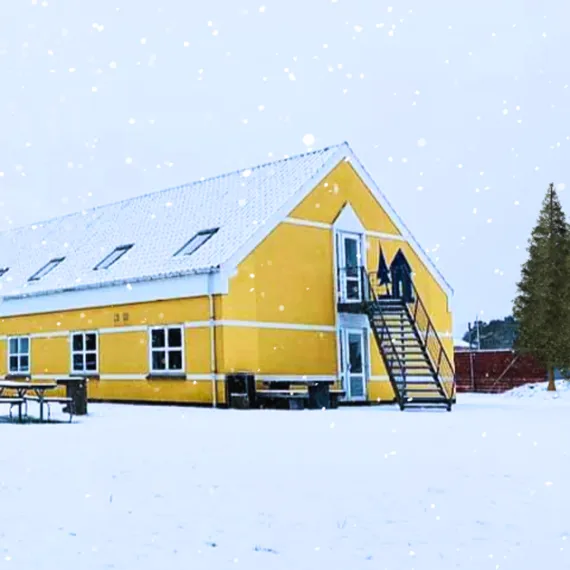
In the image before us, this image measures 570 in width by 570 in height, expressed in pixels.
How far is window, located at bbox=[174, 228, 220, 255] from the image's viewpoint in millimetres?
24683

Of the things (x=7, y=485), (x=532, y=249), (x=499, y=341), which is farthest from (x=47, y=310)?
(x=499, y=341)

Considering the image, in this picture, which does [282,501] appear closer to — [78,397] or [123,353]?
[78,397]

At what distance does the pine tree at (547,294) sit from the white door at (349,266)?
17.6 meters

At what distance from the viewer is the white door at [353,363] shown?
84.6ft

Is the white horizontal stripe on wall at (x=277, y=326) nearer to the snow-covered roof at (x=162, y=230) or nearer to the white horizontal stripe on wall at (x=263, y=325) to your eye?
the white horizontal stripe on wall at (x=263, y=325)

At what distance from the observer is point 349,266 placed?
26984 millimetres

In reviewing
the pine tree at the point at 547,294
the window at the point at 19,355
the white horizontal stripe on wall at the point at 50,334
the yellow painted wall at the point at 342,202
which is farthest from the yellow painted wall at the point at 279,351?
the pine tree at the point at 547,294

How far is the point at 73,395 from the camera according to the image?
18.9 meters

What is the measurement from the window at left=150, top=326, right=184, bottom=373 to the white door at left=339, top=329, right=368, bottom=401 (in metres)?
5.00

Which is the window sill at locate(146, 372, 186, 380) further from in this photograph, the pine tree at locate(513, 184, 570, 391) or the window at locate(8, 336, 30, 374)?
the pine tree at locate(513, 184, 570, 391)

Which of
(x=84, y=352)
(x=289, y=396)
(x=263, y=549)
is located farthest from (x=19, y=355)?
(x=263, y=549)

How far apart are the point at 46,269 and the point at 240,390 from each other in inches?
451

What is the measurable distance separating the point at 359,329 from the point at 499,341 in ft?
314

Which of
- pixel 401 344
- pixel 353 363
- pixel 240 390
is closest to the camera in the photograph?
pixel 240 390
